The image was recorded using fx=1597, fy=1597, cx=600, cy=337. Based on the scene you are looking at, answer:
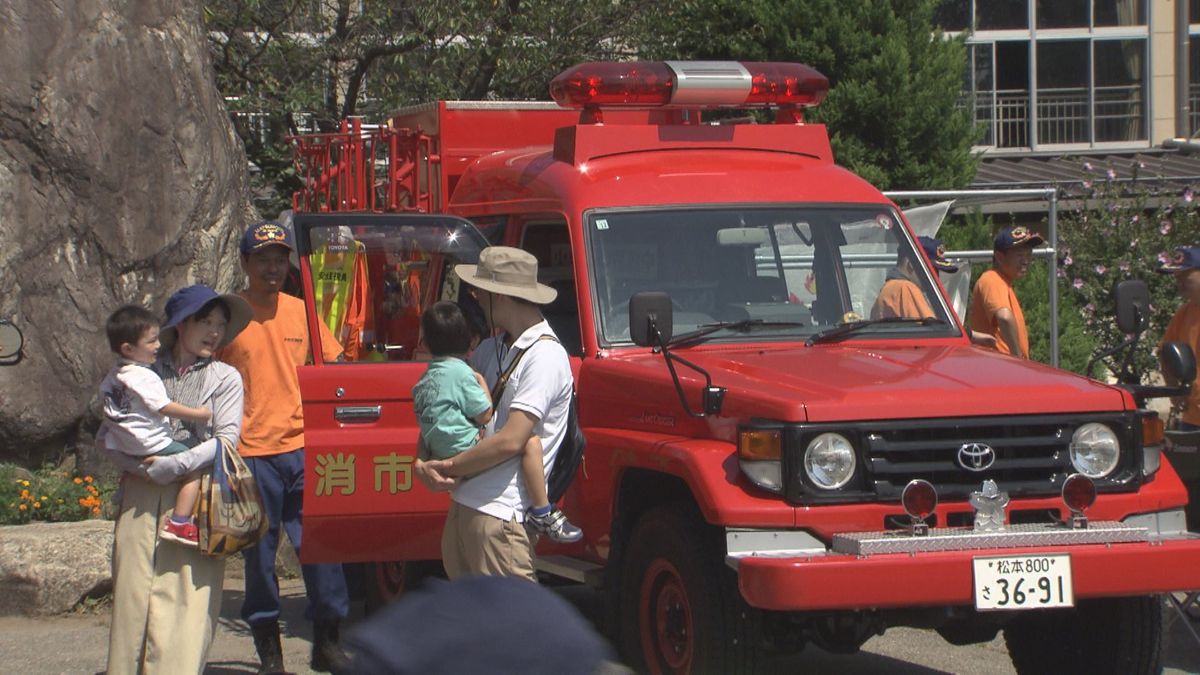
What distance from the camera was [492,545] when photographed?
17.9 feet

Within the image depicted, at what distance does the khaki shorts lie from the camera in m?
5.45

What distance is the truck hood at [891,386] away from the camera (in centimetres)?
556

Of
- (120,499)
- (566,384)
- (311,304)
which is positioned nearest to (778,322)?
(566,384)

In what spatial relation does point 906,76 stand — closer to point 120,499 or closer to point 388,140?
point 388,140

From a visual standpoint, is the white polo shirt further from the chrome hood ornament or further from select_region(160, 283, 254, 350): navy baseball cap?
the chrome hood ornament

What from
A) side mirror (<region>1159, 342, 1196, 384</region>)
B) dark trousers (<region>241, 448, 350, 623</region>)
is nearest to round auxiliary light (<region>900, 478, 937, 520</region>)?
side mirror (<region>1159, 342, 1196, 384</region>)

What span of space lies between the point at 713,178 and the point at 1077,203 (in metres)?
10.1

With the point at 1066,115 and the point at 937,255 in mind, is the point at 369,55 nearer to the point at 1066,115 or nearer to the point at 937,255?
the point at 937,255

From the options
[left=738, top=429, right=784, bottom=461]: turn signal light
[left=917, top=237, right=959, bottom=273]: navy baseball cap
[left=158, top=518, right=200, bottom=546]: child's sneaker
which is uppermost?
[left=917, top=237, right=959, bottom=273]: navy baseball cap

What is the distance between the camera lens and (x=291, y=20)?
13.9m

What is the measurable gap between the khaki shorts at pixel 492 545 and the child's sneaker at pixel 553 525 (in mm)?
50

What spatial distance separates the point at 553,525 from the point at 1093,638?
2256 millimetres

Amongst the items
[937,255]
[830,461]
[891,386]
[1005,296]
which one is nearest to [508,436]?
[830,461]

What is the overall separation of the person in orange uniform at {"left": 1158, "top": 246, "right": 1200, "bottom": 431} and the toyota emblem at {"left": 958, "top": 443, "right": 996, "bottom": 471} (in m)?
2.42
